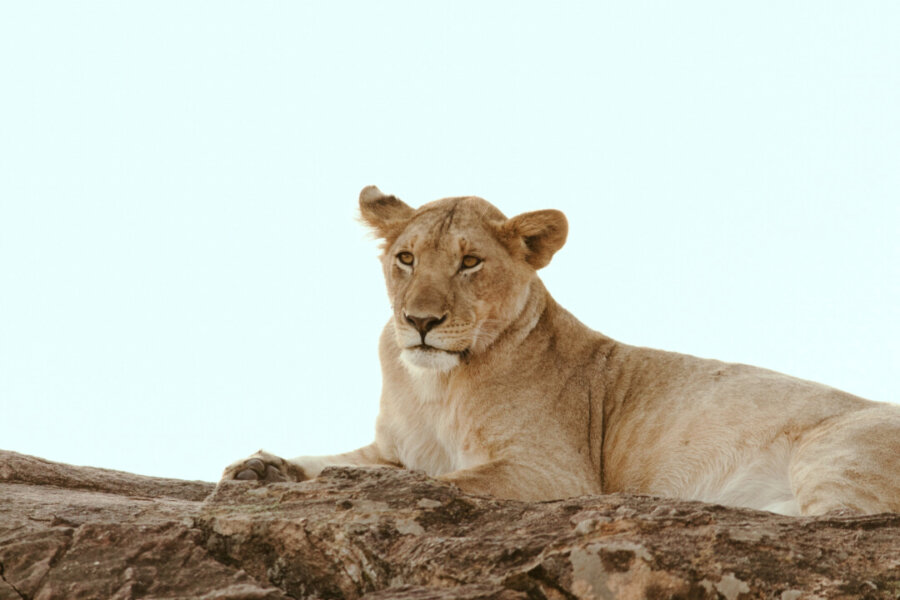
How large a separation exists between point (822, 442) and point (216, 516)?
348 centimetres

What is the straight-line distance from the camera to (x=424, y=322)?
6.36 meters

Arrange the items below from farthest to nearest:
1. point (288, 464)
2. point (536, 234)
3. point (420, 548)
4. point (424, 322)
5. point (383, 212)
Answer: point (383, 212) < point (536, 234) < point (288, 464) < point (424, 322) < point (420, 548)

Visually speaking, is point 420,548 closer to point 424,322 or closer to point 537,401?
point 424,322

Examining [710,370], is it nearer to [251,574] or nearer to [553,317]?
[553,317]

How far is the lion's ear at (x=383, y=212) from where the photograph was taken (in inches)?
285

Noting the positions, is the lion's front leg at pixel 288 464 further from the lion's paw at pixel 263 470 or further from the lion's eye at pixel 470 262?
the lion's eye at pixel 470 262

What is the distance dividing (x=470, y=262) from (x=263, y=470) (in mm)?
1831

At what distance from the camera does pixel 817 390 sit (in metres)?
6.70

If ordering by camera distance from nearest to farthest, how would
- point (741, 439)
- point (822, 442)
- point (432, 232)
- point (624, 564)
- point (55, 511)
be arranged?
point (624, 564)
point (55, 511)
point (822, 442)
point (741, 439)
point (432, 232)

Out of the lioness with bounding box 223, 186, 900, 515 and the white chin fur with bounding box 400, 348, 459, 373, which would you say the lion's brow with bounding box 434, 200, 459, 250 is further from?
the white chin fur with bounding box 400, 348, 459, 373

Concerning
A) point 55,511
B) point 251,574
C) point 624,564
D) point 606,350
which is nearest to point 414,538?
point 251,574

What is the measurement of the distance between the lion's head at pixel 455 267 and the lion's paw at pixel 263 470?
0.96m

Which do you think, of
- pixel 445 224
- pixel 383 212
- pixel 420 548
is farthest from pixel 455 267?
pixel 420 548

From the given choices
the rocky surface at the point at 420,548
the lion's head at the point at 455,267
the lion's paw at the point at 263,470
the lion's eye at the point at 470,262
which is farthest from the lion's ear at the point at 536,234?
the rocky surface at the point at 420,548
